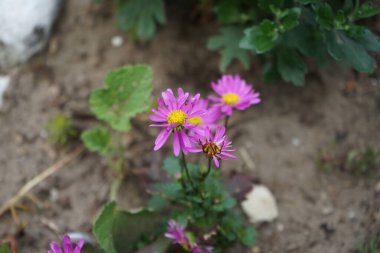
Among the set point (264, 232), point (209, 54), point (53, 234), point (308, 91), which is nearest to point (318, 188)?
point (264, 232)

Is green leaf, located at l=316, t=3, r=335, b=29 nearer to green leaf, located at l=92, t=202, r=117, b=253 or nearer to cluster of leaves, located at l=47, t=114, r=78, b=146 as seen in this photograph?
green leaf, located at l=92, t=202, r=117, b=253

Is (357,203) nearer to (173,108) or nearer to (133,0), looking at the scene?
(173,108)

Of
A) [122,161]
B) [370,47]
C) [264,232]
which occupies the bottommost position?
[264,232]

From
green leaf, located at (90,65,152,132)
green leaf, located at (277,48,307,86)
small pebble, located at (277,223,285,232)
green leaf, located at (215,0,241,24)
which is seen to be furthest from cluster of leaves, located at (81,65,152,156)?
small pebble, located at (277,223,285,232)

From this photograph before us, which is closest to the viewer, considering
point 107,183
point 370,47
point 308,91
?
point 370,47

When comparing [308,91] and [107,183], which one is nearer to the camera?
[107,183]

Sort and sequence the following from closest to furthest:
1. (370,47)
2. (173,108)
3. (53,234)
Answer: (173,108), (370,47), (53,234)
